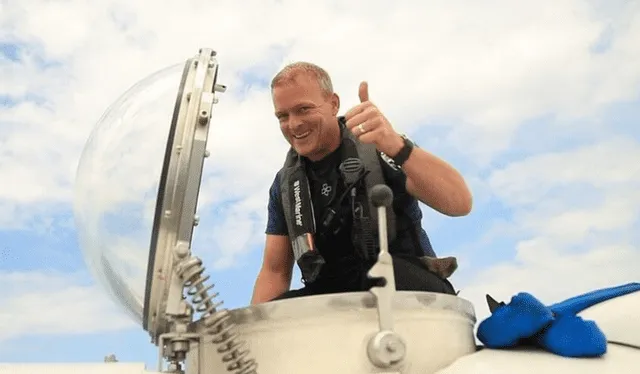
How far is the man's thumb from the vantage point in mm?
2059

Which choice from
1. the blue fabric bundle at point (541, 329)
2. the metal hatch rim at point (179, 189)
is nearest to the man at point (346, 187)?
the blue fabric bundle at point (541, 329)

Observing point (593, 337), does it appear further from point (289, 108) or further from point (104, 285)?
point (104, 285)

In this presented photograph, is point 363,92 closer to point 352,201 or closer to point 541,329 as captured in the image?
point 352,201

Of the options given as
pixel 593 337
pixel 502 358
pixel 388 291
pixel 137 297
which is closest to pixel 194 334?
pixel 137 297

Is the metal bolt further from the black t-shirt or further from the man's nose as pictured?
the man's nose

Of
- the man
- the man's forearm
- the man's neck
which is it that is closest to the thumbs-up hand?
the man

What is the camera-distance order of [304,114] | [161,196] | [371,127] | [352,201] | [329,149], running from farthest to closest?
1. [329,149]
2. [304,114]
3. [352,201]
4. [371,127]
5. [161,196]

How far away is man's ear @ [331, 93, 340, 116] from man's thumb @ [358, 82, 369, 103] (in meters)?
0.46

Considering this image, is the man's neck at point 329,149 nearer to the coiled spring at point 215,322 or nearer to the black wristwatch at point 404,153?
the black wristwatch at point 404,153

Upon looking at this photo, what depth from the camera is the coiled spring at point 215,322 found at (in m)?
1.67

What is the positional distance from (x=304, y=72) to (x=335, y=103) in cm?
19

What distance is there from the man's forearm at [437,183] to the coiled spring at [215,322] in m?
0.67

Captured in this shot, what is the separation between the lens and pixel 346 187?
7.33 ft

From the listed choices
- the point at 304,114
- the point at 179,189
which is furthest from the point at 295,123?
the point at 179,189
